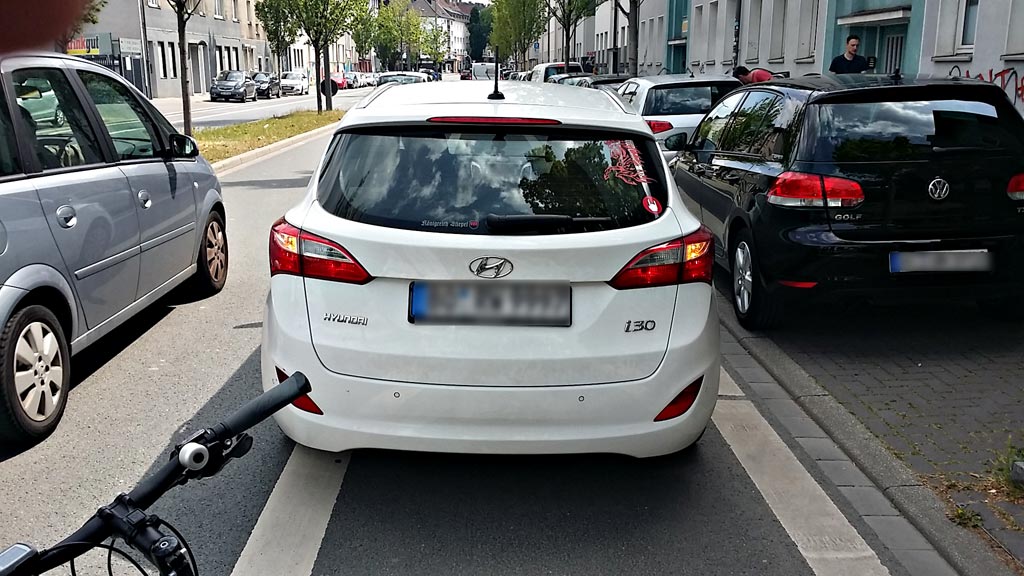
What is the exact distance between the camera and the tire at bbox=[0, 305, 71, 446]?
13.9ft

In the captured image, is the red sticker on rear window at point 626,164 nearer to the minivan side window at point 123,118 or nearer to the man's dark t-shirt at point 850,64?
the minivan side window at point 123,118

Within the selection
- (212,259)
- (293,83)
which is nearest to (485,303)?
(212,259)

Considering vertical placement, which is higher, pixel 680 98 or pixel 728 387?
pixel 680 98

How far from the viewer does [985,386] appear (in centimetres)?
529

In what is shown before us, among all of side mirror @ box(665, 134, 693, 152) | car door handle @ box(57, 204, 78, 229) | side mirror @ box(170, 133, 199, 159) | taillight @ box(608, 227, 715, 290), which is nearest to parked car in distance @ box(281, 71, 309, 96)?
side mirror @ box(665, 134, 693, 152)

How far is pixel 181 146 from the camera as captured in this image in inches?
260

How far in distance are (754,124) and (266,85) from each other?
51.7 metres

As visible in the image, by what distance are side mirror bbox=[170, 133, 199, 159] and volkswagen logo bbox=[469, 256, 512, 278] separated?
3.72 m

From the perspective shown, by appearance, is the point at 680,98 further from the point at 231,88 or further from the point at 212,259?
the point at 231,88

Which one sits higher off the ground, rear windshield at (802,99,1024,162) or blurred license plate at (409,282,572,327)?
rear windshield at (802,99,1024,162)

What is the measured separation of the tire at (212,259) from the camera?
720cm

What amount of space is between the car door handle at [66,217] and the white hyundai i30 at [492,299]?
1.63m

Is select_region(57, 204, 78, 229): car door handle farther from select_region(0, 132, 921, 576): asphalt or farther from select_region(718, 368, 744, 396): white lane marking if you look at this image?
select_region(718, 368, 744, 396): white lane marking

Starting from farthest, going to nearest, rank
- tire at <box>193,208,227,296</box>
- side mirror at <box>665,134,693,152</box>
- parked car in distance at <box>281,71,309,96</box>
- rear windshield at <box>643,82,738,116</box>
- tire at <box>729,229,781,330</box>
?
parked car in distance at <box>281,71,309,96</box>, rear windshield at <box>643,82,738,116</box>, side mirror at <box>665,134,693,152</box>, tire at <box>193,208,227,296</box>, tire at <box>729,229,781,330</box>
